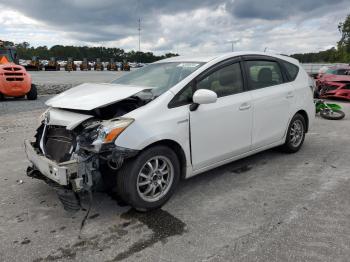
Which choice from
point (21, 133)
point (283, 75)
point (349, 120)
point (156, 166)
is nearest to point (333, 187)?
point (283, 75)

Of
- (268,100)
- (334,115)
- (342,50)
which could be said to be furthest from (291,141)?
(342,50)

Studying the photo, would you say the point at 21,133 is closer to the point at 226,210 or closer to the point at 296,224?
the point at 226,210

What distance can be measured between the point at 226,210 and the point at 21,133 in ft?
17.8

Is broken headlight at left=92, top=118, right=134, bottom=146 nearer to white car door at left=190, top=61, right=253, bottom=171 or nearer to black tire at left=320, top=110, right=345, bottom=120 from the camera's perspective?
white car door at left=190, top=61, right=253, bottom=171

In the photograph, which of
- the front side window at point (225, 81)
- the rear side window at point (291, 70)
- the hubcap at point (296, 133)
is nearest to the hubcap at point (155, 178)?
the front side window at point (225, 81)

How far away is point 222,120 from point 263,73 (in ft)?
4.30

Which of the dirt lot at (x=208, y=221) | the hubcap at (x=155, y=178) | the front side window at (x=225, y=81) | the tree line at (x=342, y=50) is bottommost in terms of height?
the dirt lot at (x=208, y=221)

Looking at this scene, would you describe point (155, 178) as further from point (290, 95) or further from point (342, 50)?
point (342, 50)

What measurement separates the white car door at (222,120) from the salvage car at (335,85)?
10.1 m

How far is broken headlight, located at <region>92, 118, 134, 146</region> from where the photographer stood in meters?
2.96

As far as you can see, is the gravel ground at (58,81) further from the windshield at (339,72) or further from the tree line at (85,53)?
the tree line at (85,53)

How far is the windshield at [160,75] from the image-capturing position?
12.1 feet

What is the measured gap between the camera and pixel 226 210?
11.0 ft

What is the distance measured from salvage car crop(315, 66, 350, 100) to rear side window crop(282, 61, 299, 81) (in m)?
8.51
